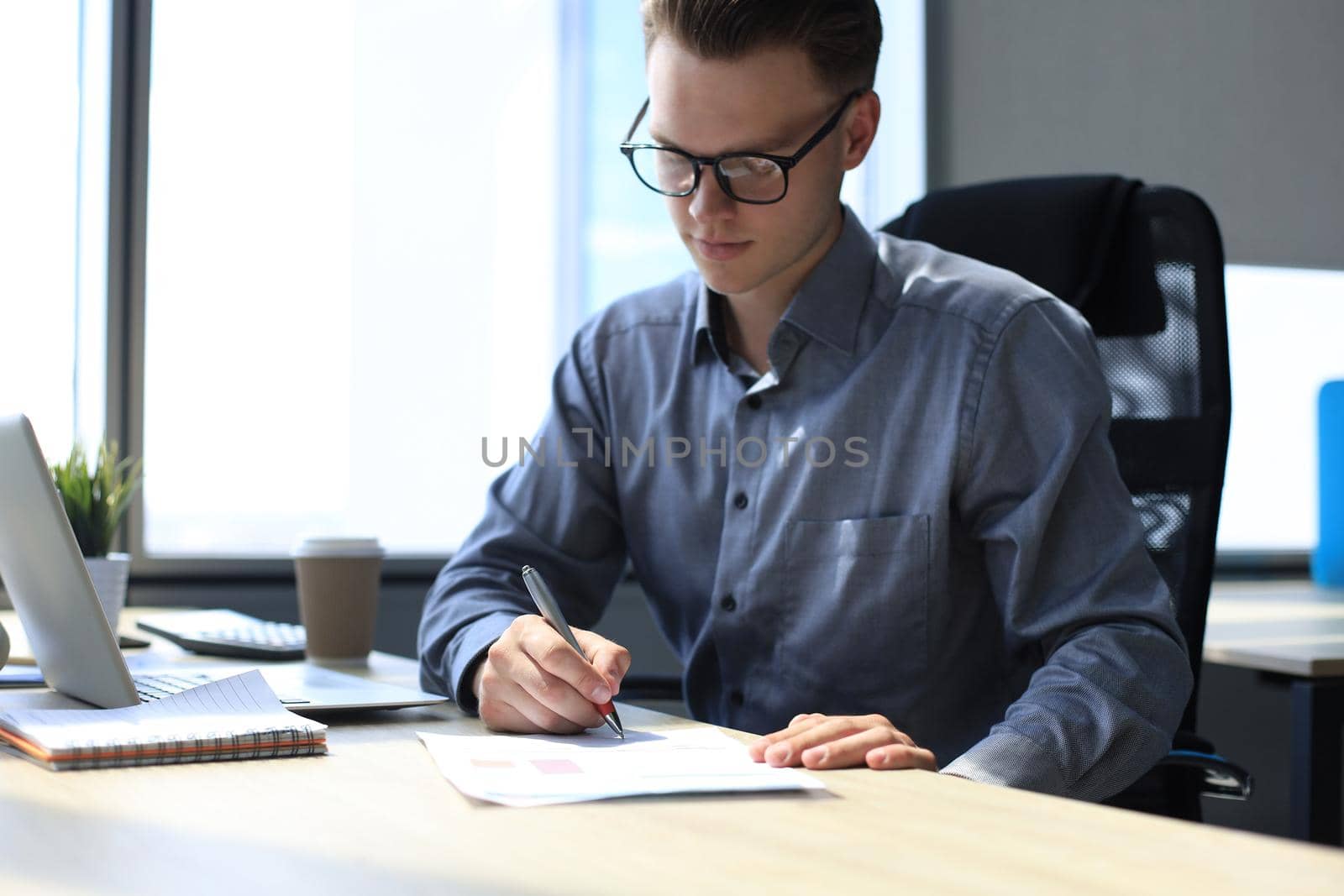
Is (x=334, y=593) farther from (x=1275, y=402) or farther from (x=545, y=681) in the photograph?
(x=1275, y=402)

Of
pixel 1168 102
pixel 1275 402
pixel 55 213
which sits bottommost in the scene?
pixel 1275 402

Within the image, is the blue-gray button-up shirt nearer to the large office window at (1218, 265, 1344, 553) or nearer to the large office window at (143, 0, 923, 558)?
the large office window at (143, 0, 923, 558)

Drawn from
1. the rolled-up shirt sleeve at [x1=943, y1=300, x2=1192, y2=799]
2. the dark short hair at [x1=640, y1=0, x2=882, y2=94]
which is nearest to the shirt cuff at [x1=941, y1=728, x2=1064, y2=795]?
the rolled-up shirt sleeve at [x1=943, y1=300, x2=1192, y2=799]

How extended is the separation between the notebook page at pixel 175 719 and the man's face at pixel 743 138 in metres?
0.61

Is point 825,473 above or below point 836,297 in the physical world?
below

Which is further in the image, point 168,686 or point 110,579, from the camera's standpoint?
point 110,579

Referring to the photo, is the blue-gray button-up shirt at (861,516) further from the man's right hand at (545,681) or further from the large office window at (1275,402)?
the large office window at (1275,402)

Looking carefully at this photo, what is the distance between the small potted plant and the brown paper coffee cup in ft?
0.85

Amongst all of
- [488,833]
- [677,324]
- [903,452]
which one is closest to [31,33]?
[677,324]

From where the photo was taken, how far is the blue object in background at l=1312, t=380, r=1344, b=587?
2.67 m

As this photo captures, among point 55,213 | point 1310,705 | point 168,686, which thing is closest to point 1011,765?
point 168,686

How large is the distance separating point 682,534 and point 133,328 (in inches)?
49.4

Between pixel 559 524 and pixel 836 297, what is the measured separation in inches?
15.6

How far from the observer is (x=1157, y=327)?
5.18 ft
